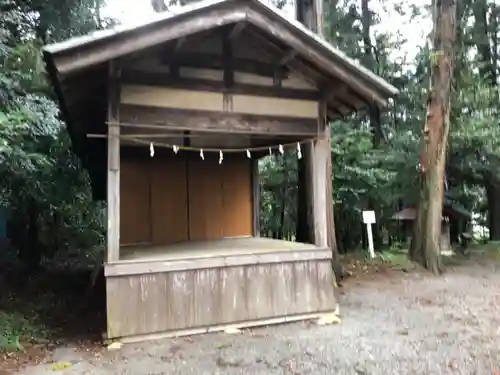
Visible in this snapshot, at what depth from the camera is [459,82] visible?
12.6 m

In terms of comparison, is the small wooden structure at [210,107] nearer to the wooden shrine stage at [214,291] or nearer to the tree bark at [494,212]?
the wooden shrine stage at [214,291]

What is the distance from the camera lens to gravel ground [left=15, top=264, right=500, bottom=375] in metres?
4.12

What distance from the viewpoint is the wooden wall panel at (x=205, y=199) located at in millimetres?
8367

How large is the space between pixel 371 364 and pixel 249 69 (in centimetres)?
350

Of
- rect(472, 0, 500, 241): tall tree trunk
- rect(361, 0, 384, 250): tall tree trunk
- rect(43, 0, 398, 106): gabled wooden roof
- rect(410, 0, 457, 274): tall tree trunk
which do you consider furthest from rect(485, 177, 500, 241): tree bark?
rect(43, 0, 398, 106): gabled wooden roof

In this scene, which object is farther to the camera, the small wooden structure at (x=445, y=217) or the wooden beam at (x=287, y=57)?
the small wooden structure at (x=445, y=217)

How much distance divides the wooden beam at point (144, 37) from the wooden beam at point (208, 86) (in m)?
0.42

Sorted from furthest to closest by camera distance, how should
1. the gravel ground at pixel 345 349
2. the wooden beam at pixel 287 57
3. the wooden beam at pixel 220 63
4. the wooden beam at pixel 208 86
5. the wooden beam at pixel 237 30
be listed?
the wooden beam at pixel 287 57 → the wooden beam at pixel 220 63 → the wooden beam at pixel 237 30 → the wooden beam at pixel 208 86 → the gravel ground at pixel 345 349

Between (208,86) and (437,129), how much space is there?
603 centimetres

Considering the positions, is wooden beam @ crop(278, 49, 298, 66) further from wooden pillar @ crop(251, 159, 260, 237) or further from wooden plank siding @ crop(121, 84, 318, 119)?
wooden pillar @ crop(251, 159, 260, 237)

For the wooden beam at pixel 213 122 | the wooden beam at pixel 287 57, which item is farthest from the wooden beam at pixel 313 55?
the wooden beam at pixel 213 122

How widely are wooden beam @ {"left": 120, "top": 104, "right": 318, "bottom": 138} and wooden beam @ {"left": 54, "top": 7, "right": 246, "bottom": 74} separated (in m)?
0.62

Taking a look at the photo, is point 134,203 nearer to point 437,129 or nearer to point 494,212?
point 437,129

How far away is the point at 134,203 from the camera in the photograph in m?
7.89
